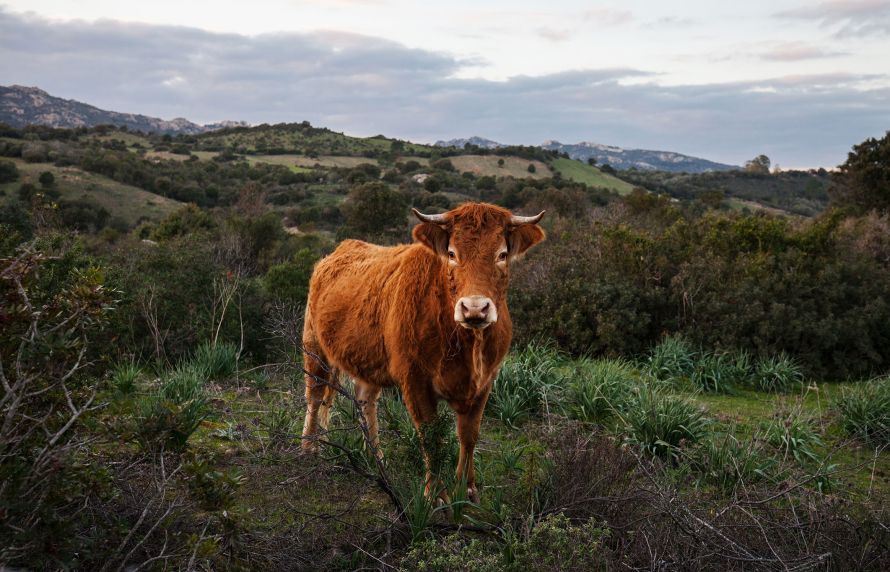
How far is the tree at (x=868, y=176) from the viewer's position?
27.9m

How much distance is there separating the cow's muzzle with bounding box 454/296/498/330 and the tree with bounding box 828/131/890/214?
29.3m

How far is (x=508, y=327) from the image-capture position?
5387 millimetres

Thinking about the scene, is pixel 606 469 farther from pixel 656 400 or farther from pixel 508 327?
pixel 656 400

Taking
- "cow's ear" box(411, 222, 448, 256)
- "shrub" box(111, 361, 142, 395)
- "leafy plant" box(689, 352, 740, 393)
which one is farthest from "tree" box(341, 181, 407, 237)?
"cow's ear" box(411, 222, 448, 256)

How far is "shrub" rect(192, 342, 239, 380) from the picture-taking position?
952 centimetres

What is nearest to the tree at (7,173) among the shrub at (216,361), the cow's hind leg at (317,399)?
the shrub at (216,361)

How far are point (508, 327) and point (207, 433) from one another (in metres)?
4.05

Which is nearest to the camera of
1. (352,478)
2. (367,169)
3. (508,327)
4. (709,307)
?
(508,327)

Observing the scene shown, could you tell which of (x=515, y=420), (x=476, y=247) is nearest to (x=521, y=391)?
(x=515, y=420)

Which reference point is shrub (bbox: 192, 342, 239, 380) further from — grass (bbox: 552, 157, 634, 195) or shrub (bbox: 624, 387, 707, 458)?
grass (bbox: 552, 157, 634, 195)

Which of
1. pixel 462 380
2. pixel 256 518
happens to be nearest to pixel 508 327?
pixel 462 380

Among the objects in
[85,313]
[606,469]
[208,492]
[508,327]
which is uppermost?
[85,313]

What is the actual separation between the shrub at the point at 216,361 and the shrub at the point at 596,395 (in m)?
5.02

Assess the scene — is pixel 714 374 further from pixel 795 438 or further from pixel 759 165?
pixel 759 165
